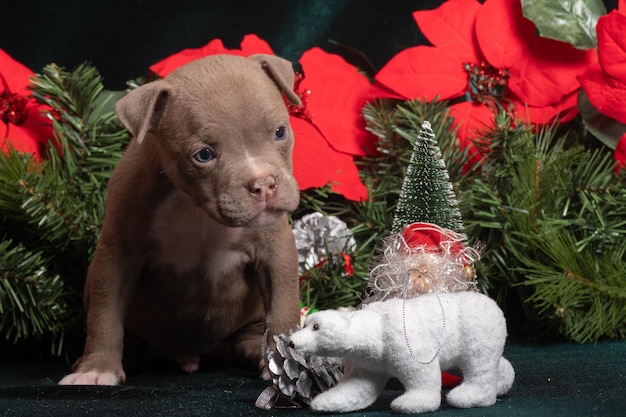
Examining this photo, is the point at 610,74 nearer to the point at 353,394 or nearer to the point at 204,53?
the point at 204,53

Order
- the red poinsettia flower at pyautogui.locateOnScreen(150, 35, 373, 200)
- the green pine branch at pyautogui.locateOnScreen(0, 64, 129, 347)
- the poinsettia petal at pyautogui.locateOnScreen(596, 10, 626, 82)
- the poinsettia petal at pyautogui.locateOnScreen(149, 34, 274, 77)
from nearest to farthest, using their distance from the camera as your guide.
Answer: the green pine branch at pyautogui.locateOnScreen(0, 64, 129, 347), the poinsettia petal at pyautogui.locateOnScreen(596, 10, 626, 82), the red poinsettia flower at pyautogui.locateOnScreen(150, 35, 373, 200), the poinsettia petal at pyautogui.locateOnScreen(149, 34, 274, 77)

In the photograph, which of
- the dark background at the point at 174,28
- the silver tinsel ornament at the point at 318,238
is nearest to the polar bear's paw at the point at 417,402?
the silver tinsel ornament at the point at 318,238

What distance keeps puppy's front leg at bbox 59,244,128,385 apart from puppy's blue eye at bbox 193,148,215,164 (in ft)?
1.50

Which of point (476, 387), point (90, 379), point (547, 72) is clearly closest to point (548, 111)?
point (547, 72)

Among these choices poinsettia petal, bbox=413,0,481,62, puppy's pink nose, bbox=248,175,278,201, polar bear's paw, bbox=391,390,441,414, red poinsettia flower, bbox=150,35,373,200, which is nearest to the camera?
polar bear's paw, bbox=391,390,441,414

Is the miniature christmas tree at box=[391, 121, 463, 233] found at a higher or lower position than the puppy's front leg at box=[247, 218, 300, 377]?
higher

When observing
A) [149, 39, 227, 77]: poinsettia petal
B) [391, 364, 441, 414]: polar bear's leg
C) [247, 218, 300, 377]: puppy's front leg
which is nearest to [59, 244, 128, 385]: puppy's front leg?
[247, 218, 300, 377]: puppy's front leg

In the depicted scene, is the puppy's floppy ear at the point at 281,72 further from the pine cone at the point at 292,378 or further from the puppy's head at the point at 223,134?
the pine cone at the point at 292,378

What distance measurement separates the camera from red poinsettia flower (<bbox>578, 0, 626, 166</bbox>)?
10.3 ft

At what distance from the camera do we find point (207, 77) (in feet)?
8.40

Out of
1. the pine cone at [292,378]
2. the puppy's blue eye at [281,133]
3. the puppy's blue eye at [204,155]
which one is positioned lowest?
the pine cone at [292,378]

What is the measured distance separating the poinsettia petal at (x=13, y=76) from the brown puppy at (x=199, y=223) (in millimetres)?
727

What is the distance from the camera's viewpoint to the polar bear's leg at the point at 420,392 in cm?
212

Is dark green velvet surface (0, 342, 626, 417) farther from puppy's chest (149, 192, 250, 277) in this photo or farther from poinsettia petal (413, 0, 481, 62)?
poinsettia petal (413, 0, 481, 62)
